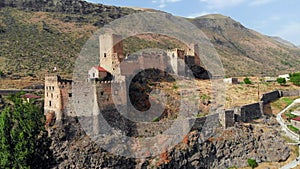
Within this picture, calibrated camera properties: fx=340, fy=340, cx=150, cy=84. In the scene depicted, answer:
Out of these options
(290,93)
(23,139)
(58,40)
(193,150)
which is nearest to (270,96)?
(290,93)

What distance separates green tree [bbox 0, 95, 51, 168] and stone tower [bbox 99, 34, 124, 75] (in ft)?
32.4

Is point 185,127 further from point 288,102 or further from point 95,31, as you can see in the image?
point 95,31

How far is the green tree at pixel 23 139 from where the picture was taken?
2453 centimetres

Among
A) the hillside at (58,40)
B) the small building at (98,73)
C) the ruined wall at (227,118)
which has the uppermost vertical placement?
the hillside at (58,40)

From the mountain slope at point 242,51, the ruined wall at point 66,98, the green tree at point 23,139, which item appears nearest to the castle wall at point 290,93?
the ruined wall at point 66,98

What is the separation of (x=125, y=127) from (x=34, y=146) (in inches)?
306

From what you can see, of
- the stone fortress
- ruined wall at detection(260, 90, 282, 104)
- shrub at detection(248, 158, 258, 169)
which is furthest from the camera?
ruined wall at detection(260, 90, 282, 104)

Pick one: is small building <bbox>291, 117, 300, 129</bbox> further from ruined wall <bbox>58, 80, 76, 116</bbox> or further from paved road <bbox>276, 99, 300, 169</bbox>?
ruined wall <bbox>58, 80, 76, 116</bbox>

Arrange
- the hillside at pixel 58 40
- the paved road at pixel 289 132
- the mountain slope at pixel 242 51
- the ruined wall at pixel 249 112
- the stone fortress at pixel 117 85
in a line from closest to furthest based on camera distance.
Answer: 1. the stone fortress at pixel 117 85
2. the paved road at pixel 289 132
3. the ruined wall at pixel 249 112
4. the hillside at pixel 58 40
5. the mountain slope at pixel 242 51

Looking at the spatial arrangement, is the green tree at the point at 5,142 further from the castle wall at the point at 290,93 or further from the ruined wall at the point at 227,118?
the castle wall at the point at 290,93

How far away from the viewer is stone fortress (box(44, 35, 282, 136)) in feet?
90.7

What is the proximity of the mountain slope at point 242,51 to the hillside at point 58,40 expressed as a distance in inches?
14.5

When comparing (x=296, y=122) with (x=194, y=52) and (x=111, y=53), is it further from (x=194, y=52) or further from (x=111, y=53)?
(x=111, y=53)

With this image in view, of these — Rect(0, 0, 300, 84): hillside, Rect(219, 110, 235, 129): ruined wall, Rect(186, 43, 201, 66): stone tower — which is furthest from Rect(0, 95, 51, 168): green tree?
Rect(0, 0, 300, 84): hillside
